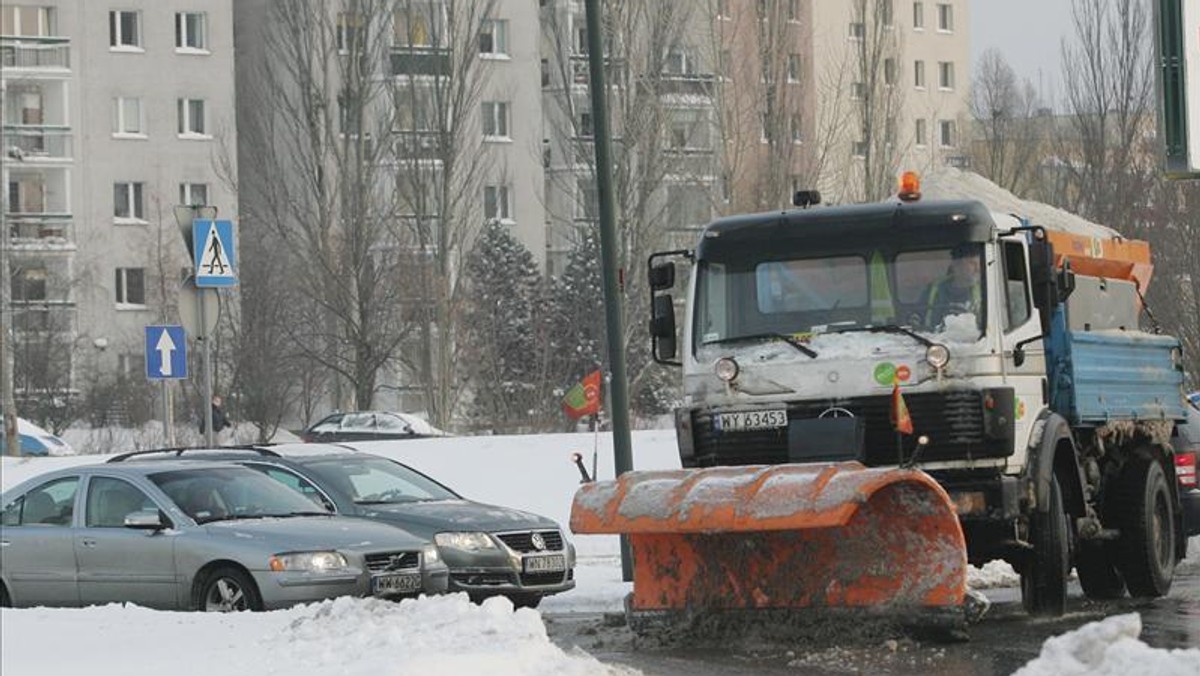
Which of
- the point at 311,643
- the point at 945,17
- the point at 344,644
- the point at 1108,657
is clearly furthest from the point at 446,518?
the point at 945,17

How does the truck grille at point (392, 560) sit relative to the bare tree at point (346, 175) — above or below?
below

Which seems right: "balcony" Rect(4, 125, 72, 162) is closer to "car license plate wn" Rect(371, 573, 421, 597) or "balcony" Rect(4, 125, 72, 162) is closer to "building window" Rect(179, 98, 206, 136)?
"building window" Rect(179, 98, 206, 136)

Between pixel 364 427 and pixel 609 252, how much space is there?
3977 centimetres

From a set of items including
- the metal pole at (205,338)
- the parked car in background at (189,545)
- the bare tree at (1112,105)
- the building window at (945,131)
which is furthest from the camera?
the building window at (945,131)

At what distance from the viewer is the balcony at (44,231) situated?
73.2 m

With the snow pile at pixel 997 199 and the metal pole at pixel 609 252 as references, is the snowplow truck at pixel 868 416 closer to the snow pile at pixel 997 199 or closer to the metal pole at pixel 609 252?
the snow pile at pixel 997 199

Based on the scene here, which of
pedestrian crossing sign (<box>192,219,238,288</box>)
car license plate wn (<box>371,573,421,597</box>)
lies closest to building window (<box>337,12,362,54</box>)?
pedestrian crossing sign (<box>192,219,238,288</box>)

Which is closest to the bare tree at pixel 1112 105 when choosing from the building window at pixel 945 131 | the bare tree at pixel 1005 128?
the bare tree at pixel 1005 128

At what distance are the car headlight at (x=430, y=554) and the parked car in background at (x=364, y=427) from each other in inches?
1573

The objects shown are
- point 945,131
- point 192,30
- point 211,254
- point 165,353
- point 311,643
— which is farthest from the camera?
point 945,131

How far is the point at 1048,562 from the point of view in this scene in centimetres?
1491

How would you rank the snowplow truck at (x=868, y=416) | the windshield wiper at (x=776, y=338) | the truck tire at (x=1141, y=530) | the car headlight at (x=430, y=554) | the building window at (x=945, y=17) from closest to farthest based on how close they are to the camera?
1. the snowplow truck at (x=868, y=416)
2. the windshield wiper at (x=776, y=338)
3. the car headlight at (x=430, y=554)
4. the truck tire at (x=1141, y=530)
5. the building window at (x=945, y=17)

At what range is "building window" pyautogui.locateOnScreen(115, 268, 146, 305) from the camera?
7550 centimetres

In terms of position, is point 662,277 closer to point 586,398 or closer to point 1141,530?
point 1141,530
